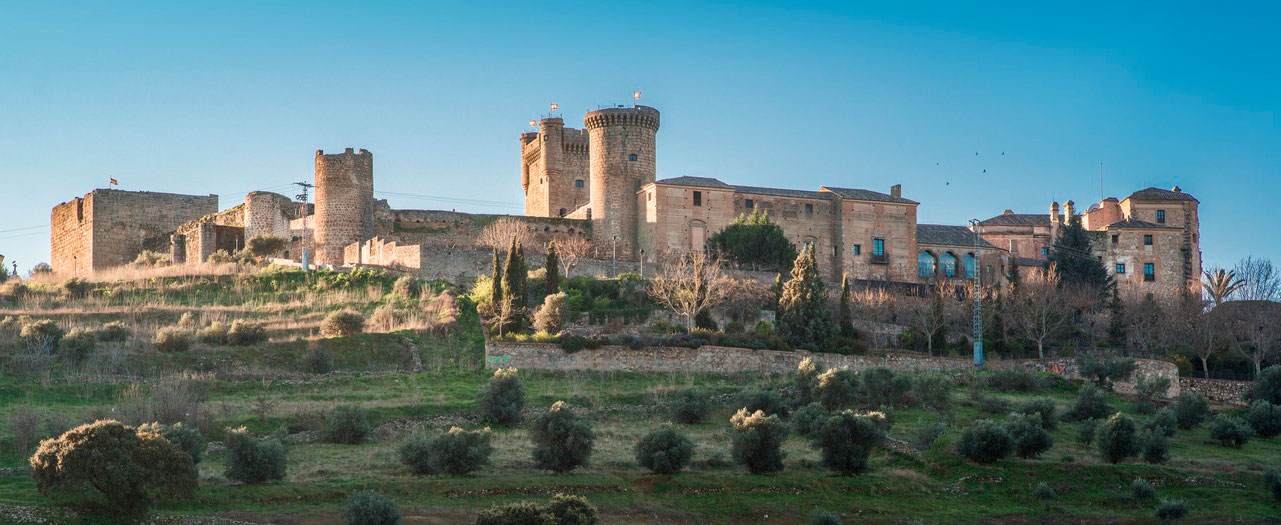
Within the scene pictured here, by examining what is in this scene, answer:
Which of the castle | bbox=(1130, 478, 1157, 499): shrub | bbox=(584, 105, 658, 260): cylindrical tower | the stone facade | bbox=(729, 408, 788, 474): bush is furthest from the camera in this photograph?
bbox=(584, 105, 658, 260): cylindrical tower

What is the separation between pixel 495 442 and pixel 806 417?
8.01 meters

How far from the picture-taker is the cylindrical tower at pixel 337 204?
5244 centimetres

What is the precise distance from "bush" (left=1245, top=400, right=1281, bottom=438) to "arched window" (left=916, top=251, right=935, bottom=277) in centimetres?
2374

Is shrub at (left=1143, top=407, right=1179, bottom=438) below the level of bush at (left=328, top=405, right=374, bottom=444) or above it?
below

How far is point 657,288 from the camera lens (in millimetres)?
45344

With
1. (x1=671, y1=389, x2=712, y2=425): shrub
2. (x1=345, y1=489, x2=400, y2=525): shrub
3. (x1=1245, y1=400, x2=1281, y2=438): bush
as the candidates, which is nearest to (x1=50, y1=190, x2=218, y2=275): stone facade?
(x1=671, y1=389, x2=712, y2=425): shrub

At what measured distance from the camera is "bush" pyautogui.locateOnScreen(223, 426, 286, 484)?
80.7 feet

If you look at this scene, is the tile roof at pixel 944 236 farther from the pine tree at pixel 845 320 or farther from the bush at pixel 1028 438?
the bush at pixel 1028 438

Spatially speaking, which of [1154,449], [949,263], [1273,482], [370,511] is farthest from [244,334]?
[949,263]

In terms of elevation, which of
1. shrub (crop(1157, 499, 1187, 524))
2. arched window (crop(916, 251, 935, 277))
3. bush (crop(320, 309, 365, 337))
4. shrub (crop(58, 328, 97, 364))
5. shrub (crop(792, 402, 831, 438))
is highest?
arched window (crop(916, 251, 935, 277))

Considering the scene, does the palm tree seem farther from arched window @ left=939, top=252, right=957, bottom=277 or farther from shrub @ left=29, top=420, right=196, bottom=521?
shrub @ left=29, top=420, right=196, bottom=521

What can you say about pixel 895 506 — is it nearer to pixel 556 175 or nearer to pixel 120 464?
pixel 120 464

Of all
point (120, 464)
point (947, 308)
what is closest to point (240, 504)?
point (120, 464)

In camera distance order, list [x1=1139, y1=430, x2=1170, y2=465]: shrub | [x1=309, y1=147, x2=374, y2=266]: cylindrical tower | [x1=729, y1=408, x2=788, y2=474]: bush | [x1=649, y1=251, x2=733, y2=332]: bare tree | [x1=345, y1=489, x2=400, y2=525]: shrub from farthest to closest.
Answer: [x1=309, y1=147, x2=374, y2=266]: cylindrical tower, [x1=649, y1=251, x2=733, y2=332]: bare tree, [x1=1139, y1=430, x2=1170, y2=465]: shrub, [x1=729, y1=408, x2=788, y2=474]: bush, [x1=345, y1=489, x2=400, y2=525]: shrub
